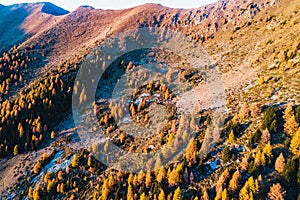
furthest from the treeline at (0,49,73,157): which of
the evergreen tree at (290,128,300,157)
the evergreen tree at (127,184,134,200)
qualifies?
the evergreen tree at (290,128,300,157)

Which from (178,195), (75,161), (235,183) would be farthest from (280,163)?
(75,161)

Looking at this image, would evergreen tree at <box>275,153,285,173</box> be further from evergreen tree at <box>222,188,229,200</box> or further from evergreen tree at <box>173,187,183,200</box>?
evergreen tree at <box>173,187,183,200</box>

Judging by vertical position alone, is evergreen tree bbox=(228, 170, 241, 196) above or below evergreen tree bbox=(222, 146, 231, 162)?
below

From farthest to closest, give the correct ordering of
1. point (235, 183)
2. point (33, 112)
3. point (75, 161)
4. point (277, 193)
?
point (33, 112), point (75, 161), point (235, 183), point (277, 193)

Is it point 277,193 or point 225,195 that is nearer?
point 277,193

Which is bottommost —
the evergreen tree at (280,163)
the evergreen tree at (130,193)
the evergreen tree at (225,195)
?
the evergreen tree at (130,193)

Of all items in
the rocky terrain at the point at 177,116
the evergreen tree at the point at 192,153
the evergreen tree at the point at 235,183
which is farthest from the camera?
the evergreen tree at the point at 192,153

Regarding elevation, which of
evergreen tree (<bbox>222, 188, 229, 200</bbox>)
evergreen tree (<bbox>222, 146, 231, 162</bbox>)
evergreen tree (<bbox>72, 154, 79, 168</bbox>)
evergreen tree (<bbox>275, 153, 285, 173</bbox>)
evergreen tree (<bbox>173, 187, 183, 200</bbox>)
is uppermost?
evergreen tree (<bbox>275, 153, 285, 173</bbox>)

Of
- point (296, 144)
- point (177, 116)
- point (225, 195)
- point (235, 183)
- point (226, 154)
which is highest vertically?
point (296, 144)

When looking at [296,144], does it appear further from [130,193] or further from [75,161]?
[75,161]

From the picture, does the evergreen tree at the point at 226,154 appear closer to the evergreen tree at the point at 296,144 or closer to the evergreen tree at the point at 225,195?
the evergreen tree at the point at 225,195

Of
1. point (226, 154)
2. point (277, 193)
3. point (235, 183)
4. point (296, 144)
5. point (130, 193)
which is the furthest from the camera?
point (130, 193)

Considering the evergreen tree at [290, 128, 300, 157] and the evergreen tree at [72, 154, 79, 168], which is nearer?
the evergreen tree at [290, 128, 300, 157]

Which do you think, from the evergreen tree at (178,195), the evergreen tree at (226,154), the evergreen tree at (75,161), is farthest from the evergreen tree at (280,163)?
the evergreen tree at (75,161)
